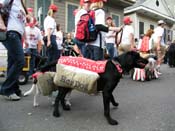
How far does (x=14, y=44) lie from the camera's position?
208 inches

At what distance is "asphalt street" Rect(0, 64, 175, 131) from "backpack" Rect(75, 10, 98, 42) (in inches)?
43.4

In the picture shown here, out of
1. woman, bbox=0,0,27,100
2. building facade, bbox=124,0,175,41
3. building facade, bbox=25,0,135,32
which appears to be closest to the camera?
woman, bbox=0,0,27,100

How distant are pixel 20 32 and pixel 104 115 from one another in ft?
6.67

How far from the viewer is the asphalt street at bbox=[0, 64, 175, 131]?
4.12 meters

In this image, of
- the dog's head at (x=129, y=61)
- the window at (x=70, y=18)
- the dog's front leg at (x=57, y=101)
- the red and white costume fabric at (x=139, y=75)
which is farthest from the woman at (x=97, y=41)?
the window at (x=70, y=18)

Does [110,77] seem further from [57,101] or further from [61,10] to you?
[61,10]

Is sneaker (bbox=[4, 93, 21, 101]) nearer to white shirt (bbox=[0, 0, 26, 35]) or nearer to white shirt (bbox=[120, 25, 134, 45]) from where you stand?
white shirt (bbox=[0, 0, 26, 35])

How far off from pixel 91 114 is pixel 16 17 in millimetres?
2002

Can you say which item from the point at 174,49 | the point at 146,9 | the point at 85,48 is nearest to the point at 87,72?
the point at 85,48

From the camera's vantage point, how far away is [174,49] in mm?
17125

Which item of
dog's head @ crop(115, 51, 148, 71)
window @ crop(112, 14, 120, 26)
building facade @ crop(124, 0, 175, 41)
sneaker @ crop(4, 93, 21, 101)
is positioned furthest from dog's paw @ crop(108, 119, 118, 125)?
building facade @ crop(124, 0, 175, 41)

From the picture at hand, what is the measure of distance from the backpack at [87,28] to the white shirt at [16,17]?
1.07 metres

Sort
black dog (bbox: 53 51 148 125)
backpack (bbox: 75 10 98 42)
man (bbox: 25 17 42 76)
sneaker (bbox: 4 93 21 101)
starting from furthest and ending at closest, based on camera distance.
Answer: man (bbox: 25 17 42 76) → backpack (bbox: 75 10 98 42) → sneaker (bbox: 4 93 21 101) → black dog (bbox: 53 51 148 125)

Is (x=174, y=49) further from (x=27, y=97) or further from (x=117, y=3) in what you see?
(x=27, y=97)
